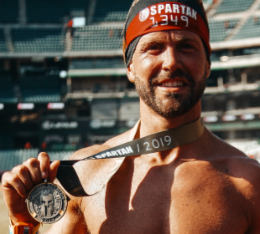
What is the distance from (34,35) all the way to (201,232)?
24.6 meters

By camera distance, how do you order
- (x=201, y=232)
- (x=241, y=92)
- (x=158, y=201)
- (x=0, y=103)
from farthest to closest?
(x=241, y=92), (x=0, y=103), (x=158, y=201), (x=201, y=232)

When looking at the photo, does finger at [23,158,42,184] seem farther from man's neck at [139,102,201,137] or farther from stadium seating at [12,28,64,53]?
stadium seating at [12,28,64,53]

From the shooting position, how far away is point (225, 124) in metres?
21.1

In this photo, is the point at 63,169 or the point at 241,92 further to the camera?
the point at 241,92

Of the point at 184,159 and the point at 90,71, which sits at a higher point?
the point at 90,71

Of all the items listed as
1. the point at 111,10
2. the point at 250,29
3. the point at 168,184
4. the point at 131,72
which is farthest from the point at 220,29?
the point at 168,184

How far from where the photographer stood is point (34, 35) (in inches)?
941

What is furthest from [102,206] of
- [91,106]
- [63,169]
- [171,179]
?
A: [91,106]

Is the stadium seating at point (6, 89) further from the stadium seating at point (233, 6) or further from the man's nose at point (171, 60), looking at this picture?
the man's nose at point (171, 60)

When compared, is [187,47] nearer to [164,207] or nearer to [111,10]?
[164,207]

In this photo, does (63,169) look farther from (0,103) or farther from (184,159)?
(0,103)

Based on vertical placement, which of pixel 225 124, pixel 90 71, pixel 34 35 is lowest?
pixel 225 124

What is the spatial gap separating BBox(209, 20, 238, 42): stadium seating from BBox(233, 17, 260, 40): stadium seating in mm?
908

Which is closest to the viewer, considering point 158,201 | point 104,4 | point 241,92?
point 158,201
